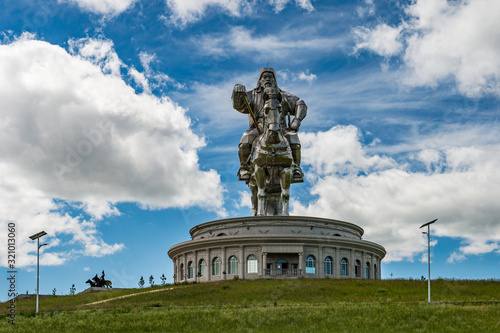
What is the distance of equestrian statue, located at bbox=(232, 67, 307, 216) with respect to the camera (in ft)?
169

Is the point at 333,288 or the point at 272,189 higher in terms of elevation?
the point at 272,189

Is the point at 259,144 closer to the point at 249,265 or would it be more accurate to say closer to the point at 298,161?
the point at 298,161

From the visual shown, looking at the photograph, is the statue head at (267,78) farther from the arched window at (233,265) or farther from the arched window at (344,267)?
the arched window at (344,267)

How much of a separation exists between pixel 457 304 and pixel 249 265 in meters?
22.2

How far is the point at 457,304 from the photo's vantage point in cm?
2819

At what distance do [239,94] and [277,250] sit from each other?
572 inches

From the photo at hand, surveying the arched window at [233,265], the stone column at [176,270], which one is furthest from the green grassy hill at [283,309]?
the stone column at [176,270]

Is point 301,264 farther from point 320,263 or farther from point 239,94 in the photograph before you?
point 239,94

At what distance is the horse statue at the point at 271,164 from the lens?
5056cm

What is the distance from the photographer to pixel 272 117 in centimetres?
5006

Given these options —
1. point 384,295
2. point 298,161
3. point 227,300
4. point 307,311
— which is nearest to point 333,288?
point 384,295

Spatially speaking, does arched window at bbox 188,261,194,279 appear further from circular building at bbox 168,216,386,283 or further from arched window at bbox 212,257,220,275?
arched window at bbox 212,257,220,275

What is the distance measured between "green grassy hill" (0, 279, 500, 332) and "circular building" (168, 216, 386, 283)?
7492 mm

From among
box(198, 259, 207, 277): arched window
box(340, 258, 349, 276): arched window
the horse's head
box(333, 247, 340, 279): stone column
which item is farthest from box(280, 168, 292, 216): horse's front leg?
box(198, 259, 207, 277): arched window
